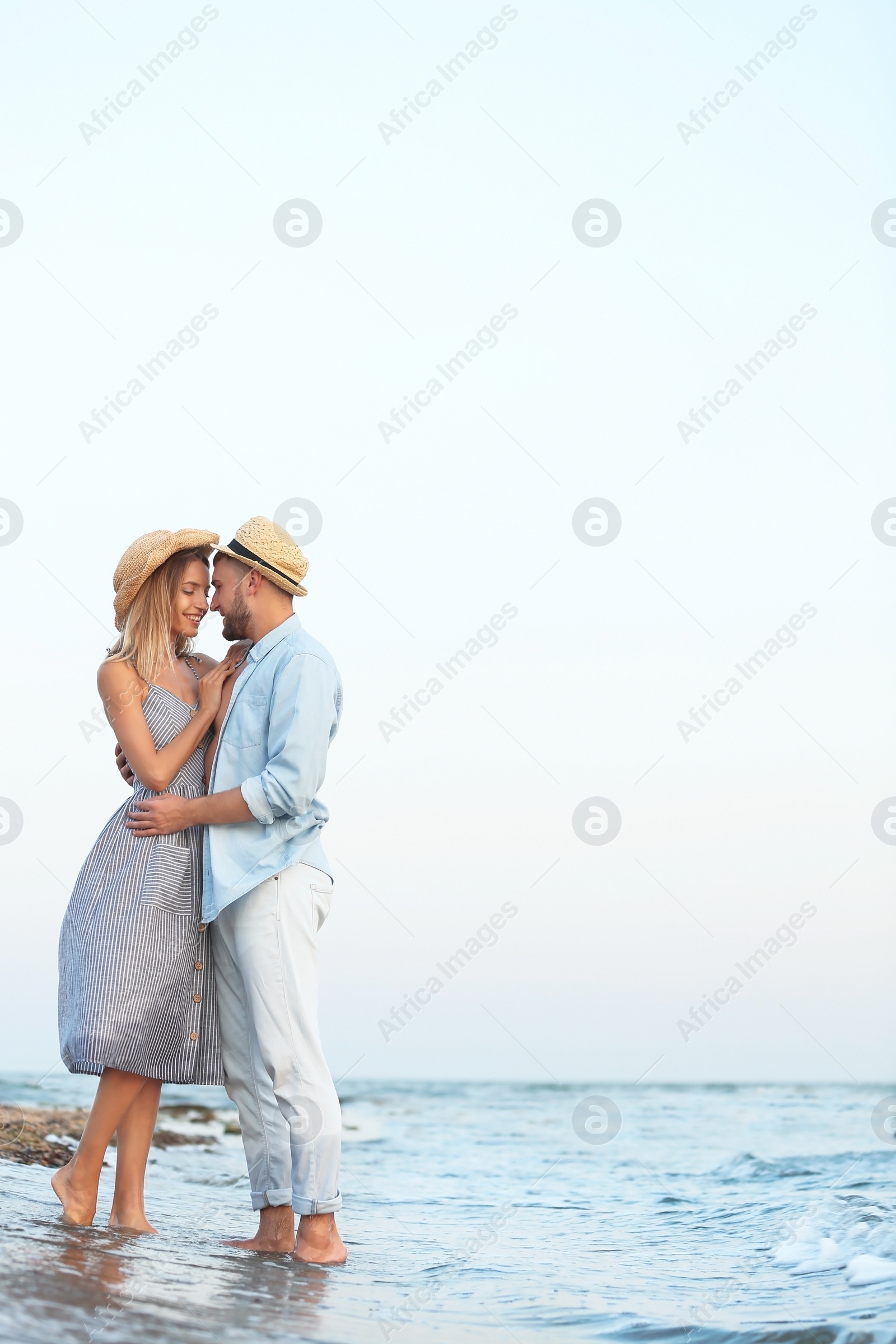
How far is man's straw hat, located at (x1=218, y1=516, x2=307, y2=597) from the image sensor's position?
13.0 feet

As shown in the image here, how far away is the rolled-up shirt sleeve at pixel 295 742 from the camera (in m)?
3.65

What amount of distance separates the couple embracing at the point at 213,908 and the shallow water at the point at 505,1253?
253mm

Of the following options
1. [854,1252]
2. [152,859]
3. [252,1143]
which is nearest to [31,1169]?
[252,1143]

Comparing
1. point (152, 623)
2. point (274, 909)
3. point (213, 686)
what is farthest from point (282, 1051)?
point (152, 623)

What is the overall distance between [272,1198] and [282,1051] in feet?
1.65

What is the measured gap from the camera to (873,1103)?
1413cm

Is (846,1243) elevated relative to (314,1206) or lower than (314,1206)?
elevated

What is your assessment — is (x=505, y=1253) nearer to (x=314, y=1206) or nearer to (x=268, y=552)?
(x=314, y=1206)

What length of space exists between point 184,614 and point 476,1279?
2.49m

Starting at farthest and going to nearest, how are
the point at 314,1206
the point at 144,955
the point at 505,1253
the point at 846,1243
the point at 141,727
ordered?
the point at 846,1243 → the point at 505,1253 → the point at 141,727 → the point at 144,955 → the point at 314,1206

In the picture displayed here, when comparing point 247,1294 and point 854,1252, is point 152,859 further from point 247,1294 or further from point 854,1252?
point 854,1252

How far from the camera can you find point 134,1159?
3736 millimetres

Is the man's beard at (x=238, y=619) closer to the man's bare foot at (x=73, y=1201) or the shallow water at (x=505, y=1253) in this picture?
the man's bare foot at (x=73, y=1201)

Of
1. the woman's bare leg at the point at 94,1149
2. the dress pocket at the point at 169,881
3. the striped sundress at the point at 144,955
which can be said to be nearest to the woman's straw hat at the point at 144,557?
the striped sundress at the point at 144,955
